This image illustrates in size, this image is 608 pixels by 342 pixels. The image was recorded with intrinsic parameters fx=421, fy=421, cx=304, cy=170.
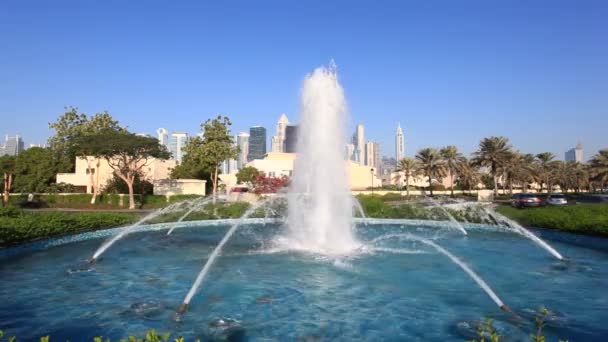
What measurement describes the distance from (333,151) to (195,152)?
107ft

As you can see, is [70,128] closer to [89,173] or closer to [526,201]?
[89,173]

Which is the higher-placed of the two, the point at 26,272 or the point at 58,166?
the point at 58,166

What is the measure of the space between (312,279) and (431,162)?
49.6m

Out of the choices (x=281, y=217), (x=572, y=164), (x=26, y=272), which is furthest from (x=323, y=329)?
(x=572, y=164)

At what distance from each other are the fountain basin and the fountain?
0.12 ft

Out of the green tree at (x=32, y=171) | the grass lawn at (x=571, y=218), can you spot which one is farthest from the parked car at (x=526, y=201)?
the green tree at (x=32, y=171)

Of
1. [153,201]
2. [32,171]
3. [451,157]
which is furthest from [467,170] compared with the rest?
[32,171]

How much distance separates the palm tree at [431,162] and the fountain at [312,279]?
3867 centimetres

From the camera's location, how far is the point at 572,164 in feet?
260

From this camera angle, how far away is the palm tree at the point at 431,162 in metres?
57.1

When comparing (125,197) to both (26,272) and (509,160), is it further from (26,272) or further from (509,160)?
(509,160)

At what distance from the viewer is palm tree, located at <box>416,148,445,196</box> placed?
187ft

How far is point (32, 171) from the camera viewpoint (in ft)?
129

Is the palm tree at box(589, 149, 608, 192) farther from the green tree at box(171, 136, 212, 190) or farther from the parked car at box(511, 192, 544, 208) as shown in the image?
the green tree at box(171, 136, 212, 190)
